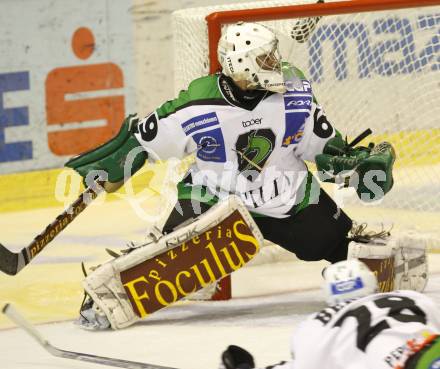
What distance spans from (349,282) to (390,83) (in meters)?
3.32

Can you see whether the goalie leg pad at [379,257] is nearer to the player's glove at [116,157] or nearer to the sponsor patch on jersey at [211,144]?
the sponsor patch on jersey at [211,144]

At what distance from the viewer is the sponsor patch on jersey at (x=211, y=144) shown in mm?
4492

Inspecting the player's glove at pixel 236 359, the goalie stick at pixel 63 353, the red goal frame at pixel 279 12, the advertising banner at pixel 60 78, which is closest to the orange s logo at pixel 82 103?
the advertising banner at pixel 60 78

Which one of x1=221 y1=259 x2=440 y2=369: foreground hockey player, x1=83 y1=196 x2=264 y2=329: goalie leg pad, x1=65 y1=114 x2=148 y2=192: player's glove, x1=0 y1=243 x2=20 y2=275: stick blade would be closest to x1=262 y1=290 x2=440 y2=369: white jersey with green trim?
x1=221 y1=259 x2=440 y2=369: foreground hockey player

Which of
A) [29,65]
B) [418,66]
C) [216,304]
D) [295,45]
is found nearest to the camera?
[216,304]

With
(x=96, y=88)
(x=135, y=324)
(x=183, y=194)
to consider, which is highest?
(x=96, y=88)

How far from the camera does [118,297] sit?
177 inches

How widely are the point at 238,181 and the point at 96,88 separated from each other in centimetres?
289

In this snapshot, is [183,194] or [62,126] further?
[62,126]

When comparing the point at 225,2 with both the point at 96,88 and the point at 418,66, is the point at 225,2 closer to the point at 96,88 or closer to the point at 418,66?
the point at 96,88

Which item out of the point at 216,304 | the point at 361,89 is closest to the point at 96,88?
the point at 361,89

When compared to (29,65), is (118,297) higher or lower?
lower

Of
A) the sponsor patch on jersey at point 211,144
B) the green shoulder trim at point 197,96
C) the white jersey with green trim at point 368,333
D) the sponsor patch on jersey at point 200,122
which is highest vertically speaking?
the green shoulder trim at point 197,96

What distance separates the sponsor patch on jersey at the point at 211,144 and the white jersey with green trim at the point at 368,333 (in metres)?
1.38
